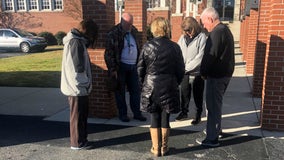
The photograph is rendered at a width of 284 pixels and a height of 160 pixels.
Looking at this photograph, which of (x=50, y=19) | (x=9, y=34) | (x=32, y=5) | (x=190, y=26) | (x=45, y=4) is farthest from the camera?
(x=32, y=5)

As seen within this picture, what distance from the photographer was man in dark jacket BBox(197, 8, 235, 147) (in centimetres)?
438

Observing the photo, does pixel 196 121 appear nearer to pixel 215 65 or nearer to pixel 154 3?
pixel 215 65

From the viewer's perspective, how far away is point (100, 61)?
5.75m

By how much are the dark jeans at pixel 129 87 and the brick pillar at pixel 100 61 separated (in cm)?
25

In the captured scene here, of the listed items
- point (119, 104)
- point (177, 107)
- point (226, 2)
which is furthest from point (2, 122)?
point (226, 2)

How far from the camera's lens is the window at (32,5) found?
3195 centimetres

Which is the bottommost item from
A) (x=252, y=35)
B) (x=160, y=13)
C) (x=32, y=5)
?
(x=252, y=35)

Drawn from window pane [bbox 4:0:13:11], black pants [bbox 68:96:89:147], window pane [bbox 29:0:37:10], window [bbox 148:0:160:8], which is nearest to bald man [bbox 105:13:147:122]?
black pants [bbox 68:96:89:147]

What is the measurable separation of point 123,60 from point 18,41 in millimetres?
18436

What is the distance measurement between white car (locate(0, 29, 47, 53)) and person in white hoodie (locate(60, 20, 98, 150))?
61.1 ft

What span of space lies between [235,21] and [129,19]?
79.7 feet

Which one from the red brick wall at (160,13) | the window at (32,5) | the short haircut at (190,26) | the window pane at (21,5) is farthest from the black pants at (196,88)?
the window pane at (21,5)

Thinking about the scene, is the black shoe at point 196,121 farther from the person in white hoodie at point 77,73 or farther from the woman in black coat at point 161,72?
the person in white hoodie at point 77,73

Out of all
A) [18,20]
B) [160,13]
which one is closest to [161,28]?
[160,13]
